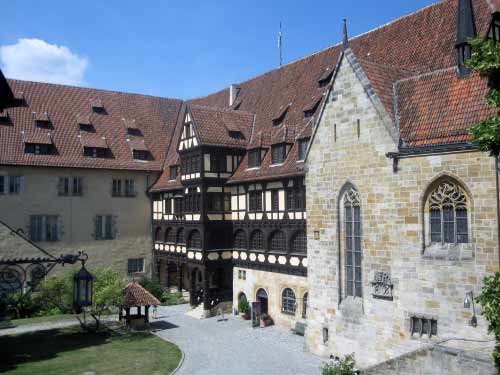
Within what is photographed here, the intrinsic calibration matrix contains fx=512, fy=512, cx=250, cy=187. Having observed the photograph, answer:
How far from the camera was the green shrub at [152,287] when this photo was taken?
118ft

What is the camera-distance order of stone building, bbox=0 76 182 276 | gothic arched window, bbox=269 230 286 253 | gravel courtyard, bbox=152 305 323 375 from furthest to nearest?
stone building, bbox=0 76 182 276
gothic arched window, bbox=269 230 286 253
gravel courtyard, bbox=152 305 323 375

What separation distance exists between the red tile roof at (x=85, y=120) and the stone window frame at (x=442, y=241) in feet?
85.6

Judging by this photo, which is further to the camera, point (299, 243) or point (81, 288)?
point (299, 243)

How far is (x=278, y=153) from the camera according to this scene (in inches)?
1135

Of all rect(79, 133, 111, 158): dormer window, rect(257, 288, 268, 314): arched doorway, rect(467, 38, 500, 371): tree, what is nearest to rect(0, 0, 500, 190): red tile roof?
rect(79, 133, 111, 158): dormer window

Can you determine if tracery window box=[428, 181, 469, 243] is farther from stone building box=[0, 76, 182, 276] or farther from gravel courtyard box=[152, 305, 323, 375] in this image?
Answer: stone building box=[0, 76, 182, 276]

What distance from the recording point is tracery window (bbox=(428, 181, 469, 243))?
16.4 m

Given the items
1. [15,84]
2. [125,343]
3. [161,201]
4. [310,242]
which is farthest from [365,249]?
[15,84]

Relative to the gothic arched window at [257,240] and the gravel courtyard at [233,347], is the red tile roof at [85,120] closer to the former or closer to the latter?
the gothic arched window at [257,240]

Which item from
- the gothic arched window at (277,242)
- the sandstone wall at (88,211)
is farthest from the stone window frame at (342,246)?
the sandstone wall at (88,211)

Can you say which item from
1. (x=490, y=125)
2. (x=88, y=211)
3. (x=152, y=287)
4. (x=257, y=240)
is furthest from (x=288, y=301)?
(x=490, y=125)

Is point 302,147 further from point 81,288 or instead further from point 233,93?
point 81,288

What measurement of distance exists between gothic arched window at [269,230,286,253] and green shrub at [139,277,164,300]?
11336 millimetres

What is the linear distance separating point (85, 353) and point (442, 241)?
55.3 feet
